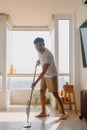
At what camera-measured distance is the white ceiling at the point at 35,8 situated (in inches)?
222

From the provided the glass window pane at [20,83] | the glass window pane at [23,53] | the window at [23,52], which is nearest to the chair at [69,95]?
the glass window pane at [20,83]

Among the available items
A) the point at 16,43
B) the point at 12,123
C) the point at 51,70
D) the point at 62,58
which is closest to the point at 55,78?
Answer: the point at 51,70

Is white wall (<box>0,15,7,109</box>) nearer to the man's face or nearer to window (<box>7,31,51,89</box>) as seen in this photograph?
window (<box>7,31,51,89</box>)

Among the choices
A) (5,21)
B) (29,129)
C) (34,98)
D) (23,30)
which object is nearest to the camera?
(29,129)

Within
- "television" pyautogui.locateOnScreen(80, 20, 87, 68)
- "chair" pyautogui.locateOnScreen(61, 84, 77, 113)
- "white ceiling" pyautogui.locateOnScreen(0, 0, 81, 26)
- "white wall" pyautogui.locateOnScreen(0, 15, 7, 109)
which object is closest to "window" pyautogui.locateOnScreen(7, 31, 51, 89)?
"white ceiling" pyautogui.locateOnScreen(0, 0, 81, 26)

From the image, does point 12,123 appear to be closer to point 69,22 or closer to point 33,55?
point 69,22

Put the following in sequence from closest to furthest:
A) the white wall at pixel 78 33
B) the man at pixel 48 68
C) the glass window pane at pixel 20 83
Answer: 1. the man at pixel 48 68
2. the white wall at pixel 78 33
3. the glass window pane at pixel 20 83

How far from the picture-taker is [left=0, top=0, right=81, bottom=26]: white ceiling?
5630mm

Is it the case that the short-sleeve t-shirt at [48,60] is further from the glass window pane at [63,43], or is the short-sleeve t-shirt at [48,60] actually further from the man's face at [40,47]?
the glass window pane at [63,43]

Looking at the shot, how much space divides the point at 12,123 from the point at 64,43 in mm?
2829

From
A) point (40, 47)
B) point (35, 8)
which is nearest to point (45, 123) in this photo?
point (40, 47)

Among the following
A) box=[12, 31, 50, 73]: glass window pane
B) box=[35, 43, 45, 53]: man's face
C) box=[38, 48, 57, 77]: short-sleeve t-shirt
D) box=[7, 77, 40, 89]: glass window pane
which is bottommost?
box=[7, 77, 40, 89]: glass window pane

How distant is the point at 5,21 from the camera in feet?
21.4

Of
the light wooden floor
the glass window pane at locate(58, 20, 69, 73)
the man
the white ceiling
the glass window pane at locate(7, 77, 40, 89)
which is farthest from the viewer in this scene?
the glass window pane at locate(7, 77, 40, 89)
